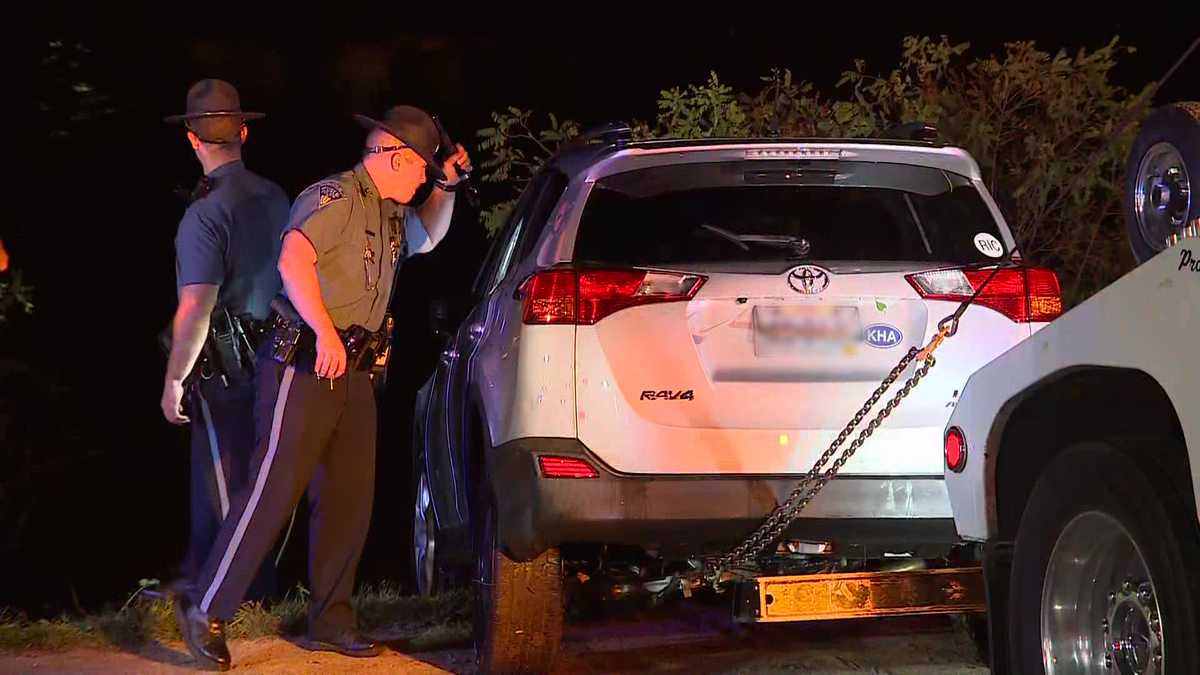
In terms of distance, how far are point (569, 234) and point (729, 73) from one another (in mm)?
18076

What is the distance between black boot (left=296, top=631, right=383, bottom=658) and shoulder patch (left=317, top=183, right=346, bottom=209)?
61.4 inches

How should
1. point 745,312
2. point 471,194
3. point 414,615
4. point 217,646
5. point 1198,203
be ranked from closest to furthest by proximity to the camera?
point 1198,203, point 745,312, point 217,646, point 471,194, point 414,615

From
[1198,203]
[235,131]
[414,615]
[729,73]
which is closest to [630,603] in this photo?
[414,615]

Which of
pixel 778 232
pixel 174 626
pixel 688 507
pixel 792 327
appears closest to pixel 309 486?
pixel 174 626

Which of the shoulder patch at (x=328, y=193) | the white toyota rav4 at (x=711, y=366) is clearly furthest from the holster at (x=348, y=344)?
the white toyota rav4 at (x=711, y=366)

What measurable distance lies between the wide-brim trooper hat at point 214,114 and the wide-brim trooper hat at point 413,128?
63 cm

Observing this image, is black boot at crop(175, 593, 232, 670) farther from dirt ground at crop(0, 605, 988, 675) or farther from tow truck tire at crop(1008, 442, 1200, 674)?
tow truck tire at crop(1008, 442, 1200, 674)

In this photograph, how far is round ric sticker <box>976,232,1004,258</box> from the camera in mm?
5392

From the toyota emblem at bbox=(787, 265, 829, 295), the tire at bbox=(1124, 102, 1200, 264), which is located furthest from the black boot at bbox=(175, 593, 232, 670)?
the tire at bbox=(1124, 102, 1200, 264)

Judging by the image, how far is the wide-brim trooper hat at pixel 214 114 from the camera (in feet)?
21.6

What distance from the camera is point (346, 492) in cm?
626

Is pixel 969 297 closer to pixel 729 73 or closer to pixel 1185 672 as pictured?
pixel 1185 672

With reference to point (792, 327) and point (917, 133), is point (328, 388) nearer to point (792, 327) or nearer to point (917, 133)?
point (792, 327)

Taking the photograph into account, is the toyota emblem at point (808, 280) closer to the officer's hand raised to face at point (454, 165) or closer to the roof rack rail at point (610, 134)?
the roof rack rail at point (610, 134)
